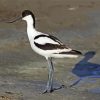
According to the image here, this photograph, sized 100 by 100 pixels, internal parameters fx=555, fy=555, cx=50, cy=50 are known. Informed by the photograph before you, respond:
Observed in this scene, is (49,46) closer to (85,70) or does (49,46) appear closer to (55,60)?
(85,70)

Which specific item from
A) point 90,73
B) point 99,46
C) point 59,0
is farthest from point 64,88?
point 59,0

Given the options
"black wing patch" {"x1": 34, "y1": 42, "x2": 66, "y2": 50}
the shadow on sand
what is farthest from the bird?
the shadow on sand

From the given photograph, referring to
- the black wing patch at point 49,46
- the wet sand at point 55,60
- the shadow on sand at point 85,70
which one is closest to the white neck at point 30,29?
the black wing patch at point 49,46

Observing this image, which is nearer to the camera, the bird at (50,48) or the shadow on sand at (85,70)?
the bird at (50,48)

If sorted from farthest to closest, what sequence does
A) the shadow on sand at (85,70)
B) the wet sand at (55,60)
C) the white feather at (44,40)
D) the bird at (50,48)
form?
the shadow on sand at (85,70), the wet sand at (55,60), the white feather at (44,40), the bird at (50,48)

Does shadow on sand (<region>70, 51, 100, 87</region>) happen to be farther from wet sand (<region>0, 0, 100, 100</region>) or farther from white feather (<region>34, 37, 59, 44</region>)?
white feather (<region>34, 37, 59, 44</region>)

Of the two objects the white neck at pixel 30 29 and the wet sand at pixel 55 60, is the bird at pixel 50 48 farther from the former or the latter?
the wet sand at pixel 55 60

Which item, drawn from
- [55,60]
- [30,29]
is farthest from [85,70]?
[30,29]

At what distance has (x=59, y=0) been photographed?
71.5 feet

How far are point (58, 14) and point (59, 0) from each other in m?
2.20

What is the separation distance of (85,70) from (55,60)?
45.0 inches

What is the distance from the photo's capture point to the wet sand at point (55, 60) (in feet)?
34.4

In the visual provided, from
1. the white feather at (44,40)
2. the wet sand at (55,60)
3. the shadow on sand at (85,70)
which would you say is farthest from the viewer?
the shadow on sand at (85,70)

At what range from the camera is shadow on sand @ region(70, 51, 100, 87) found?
471 inches
